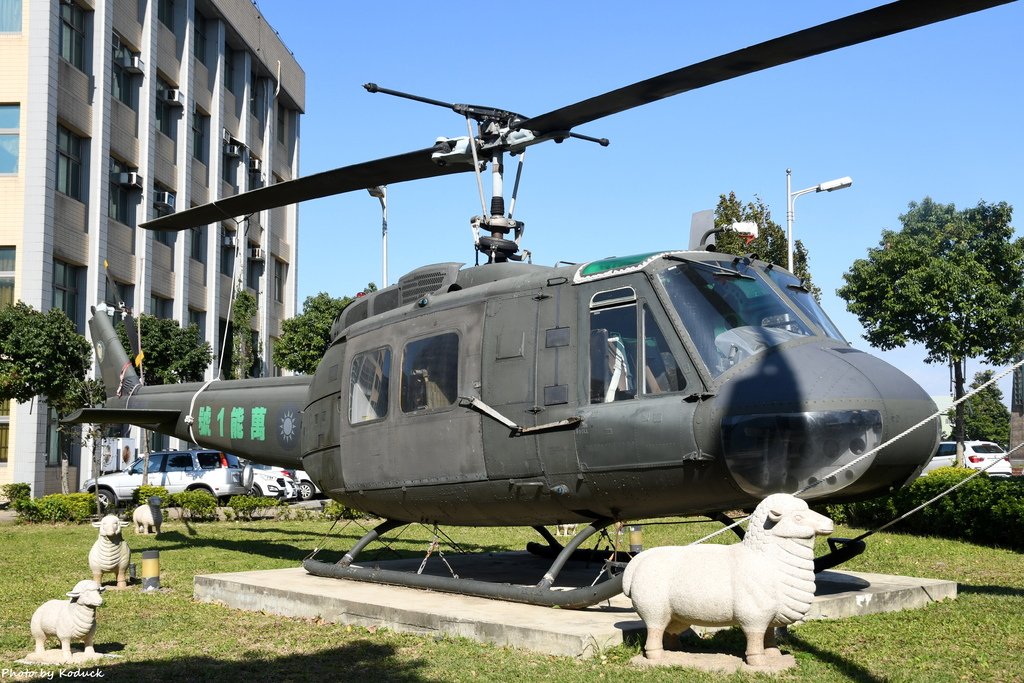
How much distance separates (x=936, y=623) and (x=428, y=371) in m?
5.03

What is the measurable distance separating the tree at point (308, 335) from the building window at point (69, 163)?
1228cm

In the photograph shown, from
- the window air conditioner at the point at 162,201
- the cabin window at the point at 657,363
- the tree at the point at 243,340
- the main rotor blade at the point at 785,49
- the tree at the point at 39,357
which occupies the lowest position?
the cabin window at the point at 657,363

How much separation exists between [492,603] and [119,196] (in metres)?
31.5

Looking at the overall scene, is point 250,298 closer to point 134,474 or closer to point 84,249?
point 84,249

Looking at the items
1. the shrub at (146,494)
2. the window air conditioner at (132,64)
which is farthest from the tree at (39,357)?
the window air conditioner at (132,64)

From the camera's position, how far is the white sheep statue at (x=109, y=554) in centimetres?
1246

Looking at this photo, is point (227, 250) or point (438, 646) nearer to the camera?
point (438, 646)

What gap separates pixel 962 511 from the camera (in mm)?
16031

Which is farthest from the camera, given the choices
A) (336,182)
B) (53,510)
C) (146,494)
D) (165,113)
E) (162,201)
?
(165,113)

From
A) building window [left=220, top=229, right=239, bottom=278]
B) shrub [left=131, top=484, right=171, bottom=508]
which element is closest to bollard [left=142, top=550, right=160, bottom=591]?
shrub [left=131, top=484, right=171, bottom=508]

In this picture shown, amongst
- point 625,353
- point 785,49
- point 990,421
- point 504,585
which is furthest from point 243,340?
point 990,421

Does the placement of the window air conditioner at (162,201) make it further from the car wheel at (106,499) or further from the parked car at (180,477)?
the car wheel at (106,499)

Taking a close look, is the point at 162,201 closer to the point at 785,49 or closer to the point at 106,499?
the point at 106,499

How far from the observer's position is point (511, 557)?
12703mm
